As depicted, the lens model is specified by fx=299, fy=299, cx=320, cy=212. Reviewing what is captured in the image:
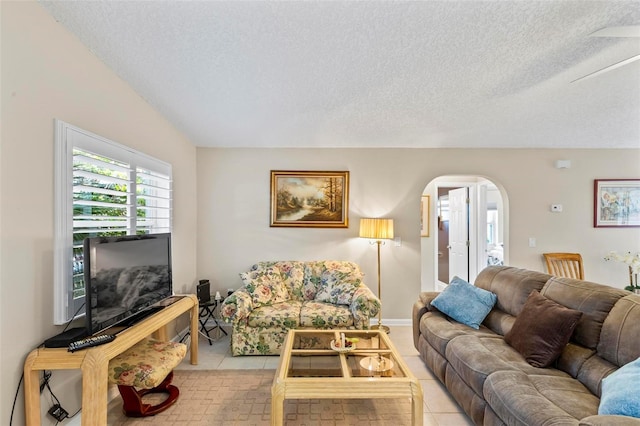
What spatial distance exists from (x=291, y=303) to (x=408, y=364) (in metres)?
1.41

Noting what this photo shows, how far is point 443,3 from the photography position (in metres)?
1.55

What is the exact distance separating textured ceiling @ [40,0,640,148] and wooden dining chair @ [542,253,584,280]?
5.60ft

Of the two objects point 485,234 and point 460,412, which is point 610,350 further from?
point 485,234

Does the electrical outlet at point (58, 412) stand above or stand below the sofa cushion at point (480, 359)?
below

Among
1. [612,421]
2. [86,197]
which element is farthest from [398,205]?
[86,197]

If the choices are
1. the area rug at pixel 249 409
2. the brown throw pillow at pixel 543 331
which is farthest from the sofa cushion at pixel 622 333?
the area rug at pixel 249 409

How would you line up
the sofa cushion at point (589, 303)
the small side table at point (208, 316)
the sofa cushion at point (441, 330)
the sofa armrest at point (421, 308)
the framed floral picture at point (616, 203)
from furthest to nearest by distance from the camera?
the framed floral picture at point (616, 203), the small side table at point (208, 316), the sofa armrest at point (421, 308), the sofa cushion at point (441, 330), the sofa cushion at point (589, 303)

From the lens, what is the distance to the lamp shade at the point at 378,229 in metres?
3.84

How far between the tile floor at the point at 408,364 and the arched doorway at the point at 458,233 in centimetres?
201

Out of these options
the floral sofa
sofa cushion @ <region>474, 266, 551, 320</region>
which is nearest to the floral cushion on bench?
the floral sofa

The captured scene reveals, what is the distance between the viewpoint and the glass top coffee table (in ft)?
5.96

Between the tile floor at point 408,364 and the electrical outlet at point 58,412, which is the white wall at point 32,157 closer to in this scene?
the electrical outlet at point 58,412

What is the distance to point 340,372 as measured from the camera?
2.02 m

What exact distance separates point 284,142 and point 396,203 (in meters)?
1.77
